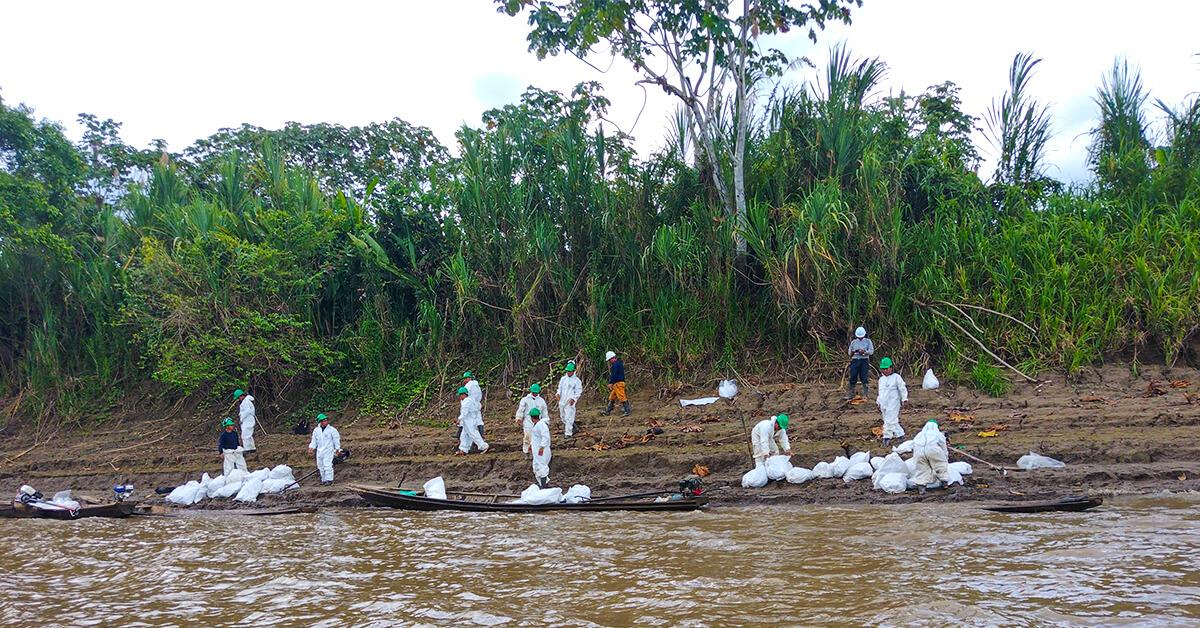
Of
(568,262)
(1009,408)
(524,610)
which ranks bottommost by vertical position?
(524,610)

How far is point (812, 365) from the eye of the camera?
44.3 ft

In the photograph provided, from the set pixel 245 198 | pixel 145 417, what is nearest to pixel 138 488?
pixel 145 417

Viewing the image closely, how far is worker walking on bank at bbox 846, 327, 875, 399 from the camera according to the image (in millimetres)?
12445

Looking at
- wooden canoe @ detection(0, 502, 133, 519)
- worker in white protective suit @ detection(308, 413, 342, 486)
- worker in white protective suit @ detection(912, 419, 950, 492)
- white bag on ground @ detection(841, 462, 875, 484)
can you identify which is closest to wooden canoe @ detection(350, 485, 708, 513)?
worker in white protective suit @ detection(308, 413, 342, 486)

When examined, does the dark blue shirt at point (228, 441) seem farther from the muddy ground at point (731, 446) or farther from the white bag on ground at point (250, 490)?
the muddy ground at point (731, 446)

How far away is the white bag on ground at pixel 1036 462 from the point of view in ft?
32.2

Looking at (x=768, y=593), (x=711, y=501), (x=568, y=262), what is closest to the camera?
(x=768, y=593)

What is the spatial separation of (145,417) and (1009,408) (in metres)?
15.6

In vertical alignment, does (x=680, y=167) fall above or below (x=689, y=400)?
above

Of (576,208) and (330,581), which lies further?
(576,208)

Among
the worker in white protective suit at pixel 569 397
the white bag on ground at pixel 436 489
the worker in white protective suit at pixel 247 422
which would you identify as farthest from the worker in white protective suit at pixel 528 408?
the worker in white protective suit at pixel 247 422

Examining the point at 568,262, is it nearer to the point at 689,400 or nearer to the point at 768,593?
the point at 689,400

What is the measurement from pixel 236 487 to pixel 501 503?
15.6 feet

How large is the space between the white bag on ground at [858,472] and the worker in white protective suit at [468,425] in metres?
5.57
